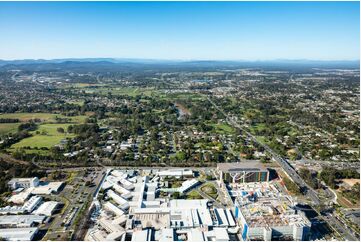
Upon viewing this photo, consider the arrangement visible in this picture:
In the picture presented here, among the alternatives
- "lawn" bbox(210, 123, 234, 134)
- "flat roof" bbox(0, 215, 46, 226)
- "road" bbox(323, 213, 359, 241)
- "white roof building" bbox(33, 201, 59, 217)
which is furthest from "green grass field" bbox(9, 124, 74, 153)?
"road" bbox(323, 213, 359, 241)

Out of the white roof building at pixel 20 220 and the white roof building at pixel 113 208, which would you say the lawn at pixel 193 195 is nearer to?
the white roof building at pixel 113 208

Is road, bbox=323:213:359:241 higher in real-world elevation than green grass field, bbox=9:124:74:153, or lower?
lower

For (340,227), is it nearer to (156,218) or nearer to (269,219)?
(269,219)

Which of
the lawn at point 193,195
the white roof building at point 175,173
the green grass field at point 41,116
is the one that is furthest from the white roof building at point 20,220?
the green grass field at point 41,116

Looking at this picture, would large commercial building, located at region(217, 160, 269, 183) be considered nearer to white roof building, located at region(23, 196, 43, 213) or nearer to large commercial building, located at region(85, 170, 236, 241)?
large commercial building, located at region(85, 170, 236, 241)

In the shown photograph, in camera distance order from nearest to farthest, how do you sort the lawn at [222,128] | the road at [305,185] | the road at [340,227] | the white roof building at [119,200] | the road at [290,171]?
the road at [340,227] → the road at [305,185] → the white roof building at [119,200] → the road at [290,171] → the lawn at [222,128]

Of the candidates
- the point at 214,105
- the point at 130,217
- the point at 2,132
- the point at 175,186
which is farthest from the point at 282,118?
the point at 2,132

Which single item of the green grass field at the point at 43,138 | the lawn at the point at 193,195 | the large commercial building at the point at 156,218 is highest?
the green grass field at the point at 43,138
